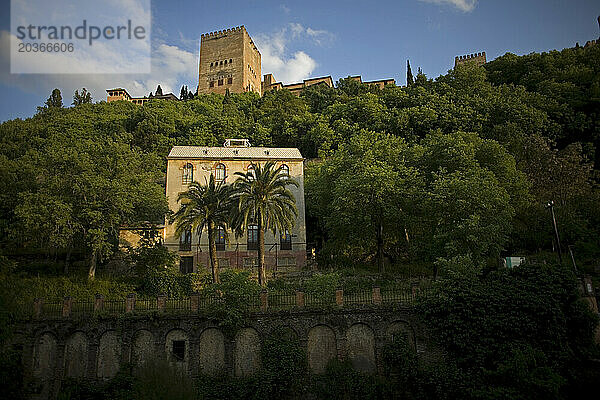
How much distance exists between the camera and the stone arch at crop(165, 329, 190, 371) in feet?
78.1

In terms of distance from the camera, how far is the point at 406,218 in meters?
32.9

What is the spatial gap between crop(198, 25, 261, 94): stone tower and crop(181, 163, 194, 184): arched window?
2152 inches

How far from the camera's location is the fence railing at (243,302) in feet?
78.5

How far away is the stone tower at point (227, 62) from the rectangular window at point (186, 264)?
198 feet

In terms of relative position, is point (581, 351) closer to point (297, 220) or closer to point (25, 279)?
point (297, 220)

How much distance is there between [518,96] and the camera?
52.6 metres

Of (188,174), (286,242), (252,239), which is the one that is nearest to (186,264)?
(252,239)

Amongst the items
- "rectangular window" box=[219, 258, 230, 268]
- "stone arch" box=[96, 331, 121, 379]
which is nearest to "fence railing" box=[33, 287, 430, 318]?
"stone arch" box=[96, 331, 121, 379]

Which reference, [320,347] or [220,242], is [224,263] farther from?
[320,347]

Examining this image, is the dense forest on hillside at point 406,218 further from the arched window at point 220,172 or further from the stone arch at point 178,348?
the arched window at point 220,172

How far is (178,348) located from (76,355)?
18.2 feet

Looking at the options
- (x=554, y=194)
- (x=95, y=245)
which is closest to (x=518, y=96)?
(x=554, y=194)

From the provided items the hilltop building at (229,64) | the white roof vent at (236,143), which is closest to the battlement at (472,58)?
the hilltop building at (229,64)

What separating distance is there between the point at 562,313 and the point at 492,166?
15.3 metres
